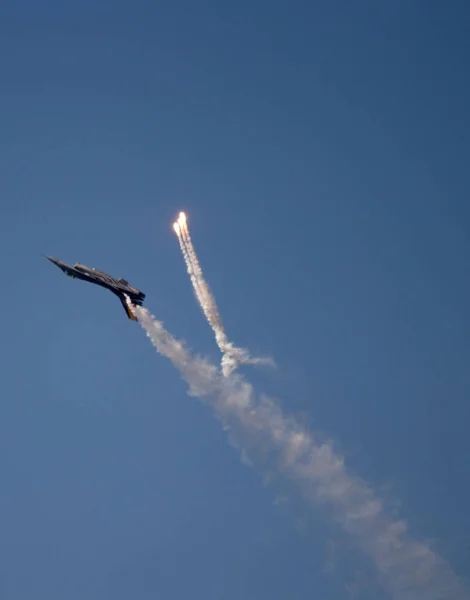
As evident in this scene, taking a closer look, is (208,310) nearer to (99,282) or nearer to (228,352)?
(228,352)

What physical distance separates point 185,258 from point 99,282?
1248 centimetres

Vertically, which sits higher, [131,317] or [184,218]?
[184,218]

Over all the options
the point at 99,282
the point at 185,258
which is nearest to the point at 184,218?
the point at 185,258

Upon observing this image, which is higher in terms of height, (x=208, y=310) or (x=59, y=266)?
(x=208, y=310)

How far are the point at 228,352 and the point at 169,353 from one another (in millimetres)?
7464

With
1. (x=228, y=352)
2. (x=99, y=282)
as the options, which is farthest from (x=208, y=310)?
(x=99, y=282)

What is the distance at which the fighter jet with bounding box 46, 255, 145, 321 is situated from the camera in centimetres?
13612

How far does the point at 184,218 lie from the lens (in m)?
144

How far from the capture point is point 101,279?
136 metres

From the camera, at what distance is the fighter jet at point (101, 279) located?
447ft

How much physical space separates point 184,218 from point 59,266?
17.8 m

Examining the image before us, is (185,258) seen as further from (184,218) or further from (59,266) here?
(59,266)

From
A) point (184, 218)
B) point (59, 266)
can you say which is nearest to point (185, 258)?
point (184, 218)

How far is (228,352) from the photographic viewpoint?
5566 inches
